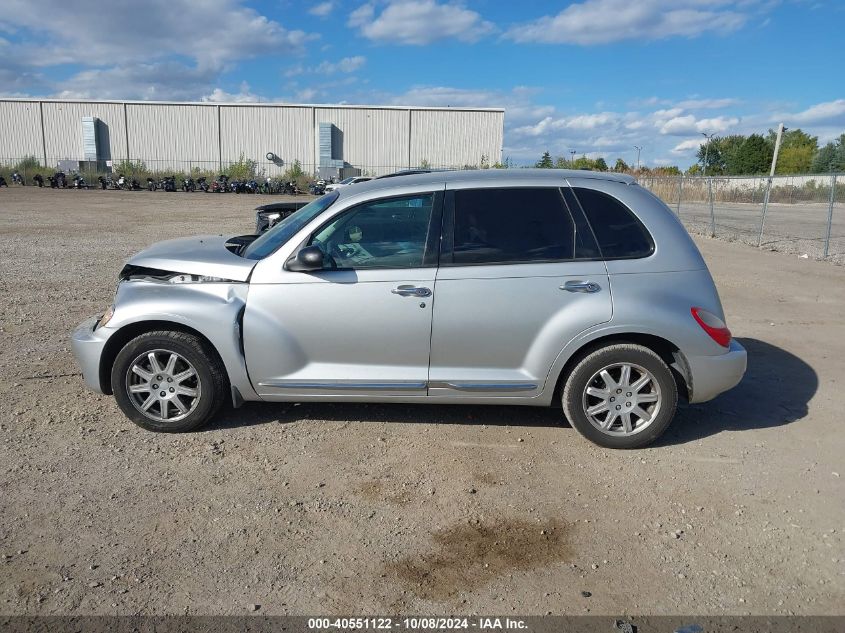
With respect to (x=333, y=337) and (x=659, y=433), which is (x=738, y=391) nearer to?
(x=659, y=433)

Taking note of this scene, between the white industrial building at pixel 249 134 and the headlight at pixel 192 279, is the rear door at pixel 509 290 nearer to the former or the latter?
the headlight at pixel 192 279

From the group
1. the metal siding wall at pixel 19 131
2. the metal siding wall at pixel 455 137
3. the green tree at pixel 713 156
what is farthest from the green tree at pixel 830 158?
the metal siding wall at pixel 19 131

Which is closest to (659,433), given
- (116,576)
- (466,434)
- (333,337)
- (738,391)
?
(466,434)

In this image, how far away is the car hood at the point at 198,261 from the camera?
14.9 feet

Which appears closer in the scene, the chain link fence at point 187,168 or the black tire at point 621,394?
the black tire at point 621,394

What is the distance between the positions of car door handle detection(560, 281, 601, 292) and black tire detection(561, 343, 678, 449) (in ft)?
1.41

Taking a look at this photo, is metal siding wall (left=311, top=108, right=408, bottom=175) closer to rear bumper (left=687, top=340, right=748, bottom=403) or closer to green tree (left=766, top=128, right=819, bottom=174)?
green tree (left=766, top=128, right=819, bottom=174)

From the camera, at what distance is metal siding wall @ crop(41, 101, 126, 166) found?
58.6 metres

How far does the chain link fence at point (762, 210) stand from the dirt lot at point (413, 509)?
13299 mm

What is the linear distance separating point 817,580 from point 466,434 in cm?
233

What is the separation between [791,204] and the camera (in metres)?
29.6

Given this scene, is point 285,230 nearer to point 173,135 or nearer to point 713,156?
point 173,135

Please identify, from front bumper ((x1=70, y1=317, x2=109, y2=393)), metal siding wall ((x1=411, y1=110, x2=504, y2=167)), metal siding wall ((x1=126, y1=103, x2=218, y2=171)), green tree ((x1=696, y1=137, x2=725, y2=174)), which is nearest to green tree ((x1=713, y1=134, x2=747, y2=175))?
green tree ((x1=696, y1=137, x2=725, y2=174))

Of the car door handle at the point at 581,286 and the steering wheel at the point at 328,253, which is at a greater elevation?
the steering wheel at the point at 328,253
